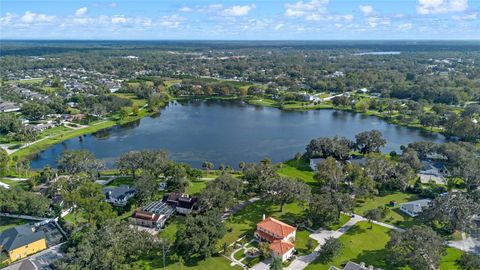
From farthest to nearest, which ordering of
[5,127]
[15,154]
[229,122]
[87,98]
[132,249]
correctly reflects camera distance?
[87,98]
[229,122]
[5,127]
[15,154]
[132,249]

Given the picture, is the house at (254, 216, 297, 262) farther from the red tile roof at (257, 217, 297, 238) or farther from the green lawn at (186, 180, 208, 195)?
the green lawn at (186, 180, 208, 195)

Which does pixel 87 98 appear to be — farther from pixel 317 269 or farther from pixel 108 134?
pixel 317 269

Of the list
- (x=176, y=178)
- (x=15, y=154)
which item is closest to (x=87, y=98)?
(x=15, y=154)

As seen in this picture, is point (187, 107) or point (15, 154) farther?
point (187, 107)

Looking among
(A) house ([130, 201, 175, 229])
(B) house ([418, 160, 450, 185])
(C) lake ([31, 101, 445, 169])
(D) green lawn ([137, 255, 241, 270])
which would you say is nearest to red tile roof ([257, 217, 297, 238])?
(D) green lawn ([137, 255, 241, 270])

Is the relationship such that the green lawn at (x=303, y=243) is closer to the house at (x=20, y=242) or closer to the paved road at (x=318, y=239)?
the paved road at (x=318, y=239)

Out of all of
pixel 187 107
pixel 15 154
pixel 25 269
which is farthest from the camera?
pixel 187 107

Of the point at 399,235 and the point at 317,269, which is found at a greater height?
the point at 399,235
